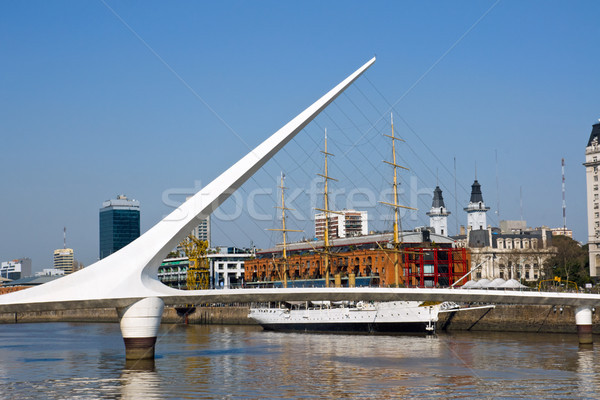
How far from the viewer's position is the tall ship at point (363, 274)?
57656 millimetres

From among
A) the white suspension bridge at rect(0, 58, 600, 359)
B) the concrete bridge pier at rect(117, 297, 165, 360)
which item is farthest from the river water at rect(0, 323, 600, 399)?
the white suspension bridge at rect(0, 58, 600, 359)

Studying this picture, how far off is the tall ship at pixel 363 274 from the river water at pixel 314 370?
12.0 m

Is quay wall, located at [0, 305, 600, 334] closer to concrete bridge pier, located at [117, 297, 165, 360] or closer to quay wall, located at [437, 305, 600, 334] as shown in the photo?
quay wall, located at [437, 305, 600, 334]

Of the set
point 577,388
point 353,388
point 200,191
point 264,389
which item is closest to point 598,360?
point 577,388

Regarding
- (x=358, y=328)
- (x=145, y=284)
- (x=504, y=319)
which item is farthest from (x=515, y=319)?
(x=145, y=284)

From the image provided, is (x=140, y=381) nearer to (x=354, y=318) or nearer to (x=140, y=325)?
(x=140, y=325)

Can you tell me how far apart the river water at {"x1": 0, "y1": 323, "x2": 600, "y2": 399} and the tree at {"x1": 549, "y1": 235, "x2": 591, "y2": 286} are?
3157 centimetres

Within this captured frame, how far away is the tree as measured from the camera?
74188 mm

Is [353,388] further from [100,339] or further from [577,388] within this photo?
[100,339]

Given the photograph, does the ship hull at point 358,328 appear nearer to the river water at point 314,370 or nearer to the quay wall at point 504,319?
the quay wall at point 504,319

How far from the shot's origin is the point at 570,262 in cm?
7800

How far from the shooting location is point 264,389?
25.3 meters

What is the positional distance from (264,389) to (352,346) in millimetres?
18248

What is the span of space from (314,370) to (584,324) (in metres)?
17.1
